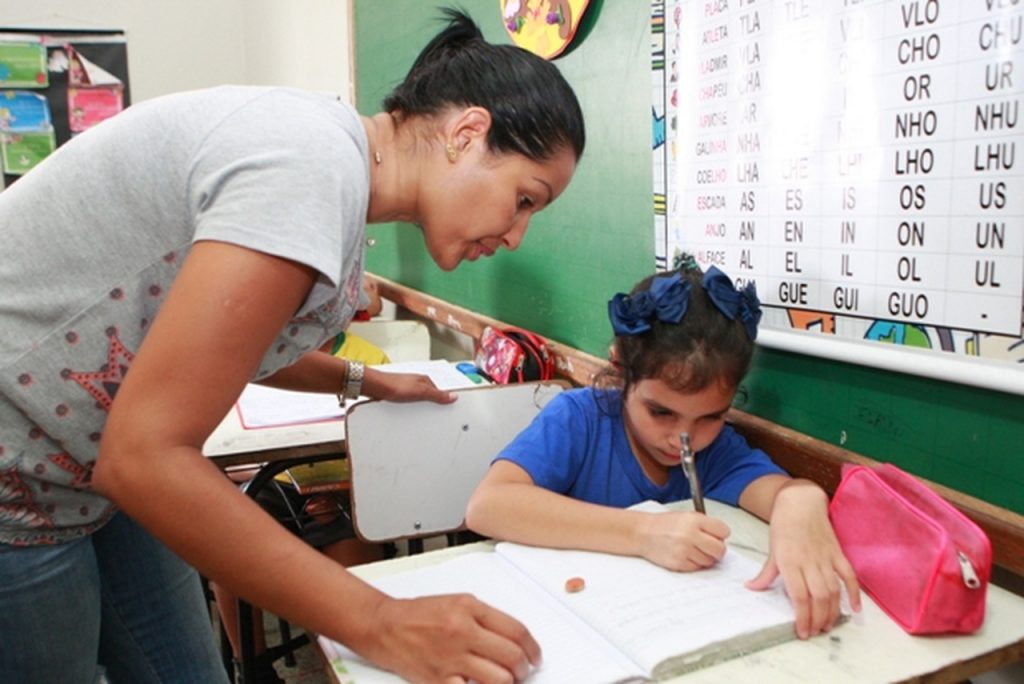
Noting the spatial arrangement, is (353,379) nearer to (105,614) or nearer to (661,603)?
(105,614)

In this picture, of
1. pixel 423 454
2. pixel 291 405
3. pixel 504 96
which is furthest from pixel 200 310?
pixel 291 405

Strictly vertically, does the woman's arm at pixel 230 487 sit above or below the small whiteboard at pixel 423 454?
above

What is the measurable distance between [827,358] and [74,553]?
0.95 meters

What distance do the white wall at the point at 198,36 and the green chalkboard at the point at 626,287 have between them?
1131 mm

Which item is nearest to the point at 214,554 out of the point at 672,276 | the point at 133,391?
the point at 133,391

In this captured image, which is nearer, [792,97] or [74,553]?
[74,553]

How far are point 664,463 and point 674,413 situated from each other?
14cm

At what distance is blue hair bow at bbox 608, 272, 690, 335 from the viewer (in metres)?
1.12

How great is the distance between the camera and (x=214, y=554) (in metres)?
0.58

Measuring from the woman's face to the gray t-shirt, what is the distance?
0.43 ft

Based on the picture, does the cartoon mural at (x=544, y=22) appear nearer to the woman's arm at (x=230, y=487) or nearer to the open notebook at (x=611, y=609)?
the open notebook at (x=611, y=609)

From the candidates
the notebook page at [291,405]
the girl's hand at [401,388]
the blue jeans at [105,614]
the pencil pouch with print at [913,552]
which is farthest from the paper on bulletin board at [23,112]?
the pencil pouch with print at [913,552]

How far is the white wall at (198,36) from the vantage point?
3.73m

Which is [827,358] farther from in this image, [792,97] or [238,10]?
[238,10]
